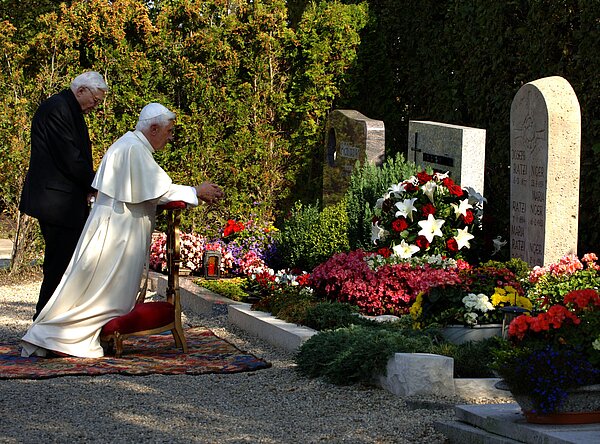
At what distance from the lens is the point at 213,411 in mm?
6191

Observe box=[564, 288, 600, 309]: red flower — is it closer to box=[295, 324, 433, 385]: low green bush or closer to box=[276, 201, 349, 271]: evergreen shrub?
box=[295, 324, 433, 385]: low green bush

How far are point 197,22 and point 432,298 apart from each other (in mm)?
7477

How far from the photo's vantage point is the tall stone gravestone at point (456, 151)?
10.5 meters

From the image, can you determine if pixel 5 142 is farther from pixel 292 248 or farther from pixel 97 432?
pixel 97 432

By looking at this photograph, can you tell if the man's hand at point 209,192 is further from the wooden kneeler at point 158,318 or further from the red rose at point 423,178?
the red rose at point 423,178

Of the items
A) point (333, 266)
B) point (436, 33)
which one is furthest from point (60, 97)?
point (436, 33)

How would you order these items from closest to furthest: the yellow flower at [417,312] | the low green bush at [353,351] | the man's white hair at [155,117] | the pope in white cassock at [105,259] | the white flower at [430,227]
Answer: the low green bush at [353,351] < the yellow flower at [417,312] < the pope in white cassock at [105,259] < the man's white hair at [155,117] < the white flower at [430,227]

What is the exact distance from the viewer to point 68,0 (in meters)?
22.7

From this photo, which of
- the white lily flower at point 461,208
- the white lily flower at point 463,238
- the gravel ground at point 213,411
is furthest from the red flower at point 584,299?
the white lily flower at point 461,208

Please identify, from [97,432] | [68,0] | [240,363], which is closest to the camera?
[97,432]

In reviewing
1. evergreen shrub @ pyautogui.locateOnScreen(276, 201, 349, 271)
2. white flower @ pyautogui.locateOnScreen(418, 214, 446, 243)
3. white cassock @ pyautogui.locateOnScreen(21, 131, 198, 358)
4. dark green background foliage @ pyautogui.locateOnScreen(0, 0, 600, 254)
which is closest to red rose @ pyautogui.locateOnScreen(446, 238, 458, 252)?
white flower @ pyautogui.locateOnScreen(418, 214, 446, 243)

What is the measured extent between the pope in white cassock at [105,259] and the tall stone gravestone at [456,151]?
3372 millimetres

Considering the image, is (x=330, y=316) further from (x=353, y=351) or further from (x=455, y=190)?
(x=455, y=190)

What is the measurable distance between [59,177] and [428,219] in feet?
10.4
